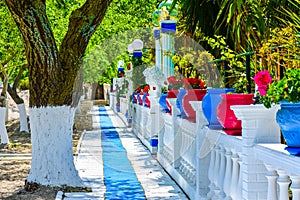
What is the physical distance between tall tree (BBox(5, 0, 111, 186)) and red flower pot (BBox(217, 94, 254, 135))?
3298 mm

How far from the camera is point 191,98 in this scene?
8016mm

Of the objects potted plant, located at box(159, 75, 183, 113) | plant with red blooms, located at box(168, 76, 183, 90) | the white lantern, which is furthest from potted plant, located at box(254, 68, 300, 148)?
the white lantern

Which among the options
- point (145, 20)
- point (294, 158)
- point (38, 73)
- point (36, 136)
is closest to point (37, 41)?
point (38, 73)

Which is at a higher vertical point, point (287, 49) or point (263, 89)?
point (287, 49)

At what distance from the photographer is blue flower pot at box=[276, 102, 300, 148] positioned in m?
3.46

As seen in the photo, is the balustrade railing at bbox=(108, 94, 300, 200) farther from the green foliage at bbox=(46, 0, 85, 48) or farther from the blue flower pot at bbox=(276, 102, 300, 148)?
the green foliage at bbox=(46, 0, 85, 48)

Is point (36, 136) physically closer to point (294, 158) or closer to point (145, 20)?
point (294, 158)

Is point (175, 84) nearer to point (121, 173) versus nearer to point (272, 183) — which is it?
point (121, 173)

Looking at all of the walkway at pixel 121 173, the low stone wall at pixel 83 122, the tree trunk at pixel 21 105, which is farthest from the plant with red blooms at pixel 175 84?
the low stone wall at pixel 83 122

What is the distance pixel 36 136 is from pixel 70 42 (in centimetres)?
139

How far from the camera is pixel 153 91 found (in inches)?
555

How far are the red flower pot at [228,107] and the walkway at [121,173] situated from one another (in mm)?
2594

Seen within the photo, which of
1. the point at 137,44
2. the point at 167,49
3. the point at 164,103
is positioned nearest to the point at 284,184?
the point at 164,103

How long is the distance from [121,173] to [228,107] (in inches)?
225
